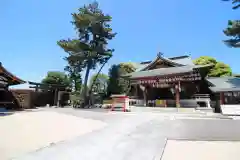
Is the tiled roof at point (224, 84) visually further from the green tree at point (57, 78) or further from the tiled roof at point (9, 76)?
the green tree at point (57, 78)

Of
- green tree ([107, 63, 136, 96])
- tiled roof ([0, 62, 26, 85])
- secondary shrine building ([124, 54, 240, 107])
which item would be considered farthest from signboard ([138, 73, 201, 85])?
tiled roof ([0, 62, 26, 85])

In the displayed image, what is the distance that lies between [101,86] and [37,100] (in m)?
13.1

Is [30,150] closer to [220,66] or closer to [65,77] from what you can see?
[65,77]

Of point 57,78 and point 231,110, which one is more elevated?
point 57,78

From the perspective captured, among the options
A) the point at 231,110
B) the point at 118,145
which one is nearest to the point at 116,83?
the point at 231,110

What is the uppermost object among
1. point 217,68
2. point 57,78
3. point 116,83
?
point 217,68

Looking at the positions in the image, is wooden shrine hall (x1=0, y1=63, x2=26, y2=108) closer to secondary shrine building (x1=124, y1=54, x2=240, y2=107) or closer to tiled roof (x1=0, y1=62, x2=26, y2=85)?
tiled roof (x1=0, y1=62, x2=26, y2=85)

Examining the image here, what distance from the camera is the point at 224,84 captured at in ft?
55.6

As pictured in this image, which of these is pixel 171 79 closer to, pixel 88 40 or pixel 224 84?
pixel 224 84

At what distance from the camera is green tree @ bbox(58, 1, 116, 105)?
2233cm

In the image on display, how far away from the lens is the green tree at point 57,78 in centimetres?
2594

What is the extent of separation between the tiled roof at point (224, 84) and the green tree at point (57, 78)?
60.4 feet

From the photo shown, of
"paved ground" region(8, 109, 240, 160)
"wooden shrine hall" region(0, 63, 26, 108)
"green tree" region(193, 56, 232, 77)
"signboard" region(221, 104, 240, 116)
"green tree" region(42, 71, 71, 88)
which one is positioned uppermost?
"green tree" region(193, 56, 232, 77)

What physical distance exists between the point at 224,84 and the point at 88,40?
16375 mm
